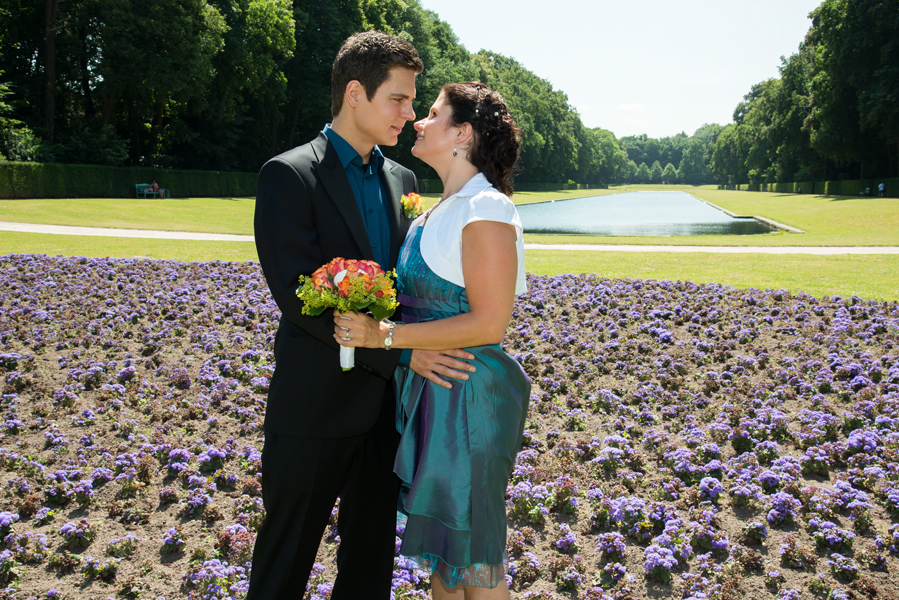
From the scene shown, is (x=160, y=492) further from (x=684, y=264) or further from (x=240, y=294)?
(x=684, y=264)

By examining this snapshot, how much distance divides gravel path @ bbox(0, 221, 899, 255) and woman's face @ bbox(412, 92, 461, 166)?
13520 millimetres

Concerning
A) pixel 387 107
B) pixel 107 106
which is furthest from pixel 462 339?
pixel 107 106

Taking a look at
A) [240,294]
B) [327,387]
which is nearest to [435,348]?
[327,387]

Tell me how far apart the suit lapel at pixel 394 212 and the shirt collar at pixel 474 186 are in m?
0.40

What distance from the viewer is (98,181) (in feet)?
108

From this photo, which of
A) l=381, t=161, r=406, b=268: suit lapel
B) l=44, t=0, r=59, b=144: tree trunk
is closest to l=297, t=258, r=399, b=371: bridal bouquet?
l=381, t=161, r=406, b=268: suit lapel

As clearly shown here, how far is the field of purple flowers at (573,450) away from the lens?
11.3ft

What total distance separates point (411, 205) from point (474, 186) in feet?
1.45

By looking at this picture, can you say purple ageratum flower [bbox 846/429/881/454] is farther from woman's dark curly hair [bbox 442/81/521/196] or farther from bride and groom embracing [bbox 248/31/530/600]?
woman's dark curly hair [bbox 442/81/521/196]

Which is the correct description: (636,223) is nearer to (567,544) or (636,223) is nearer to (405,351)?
(567,544)

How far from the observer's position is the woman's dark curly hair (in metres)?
2.57

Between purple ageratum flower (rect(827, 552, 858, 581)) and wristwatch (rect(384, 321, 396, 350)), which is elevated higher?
wristwatch (rect(384, 321, 396, 350))

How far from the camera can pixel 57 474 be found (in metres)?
4.21

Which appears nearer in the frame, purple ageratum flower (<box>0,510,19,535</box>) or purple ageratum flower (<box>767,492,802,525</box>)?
purple ageratum flower (<box>0,510,19,535</box>)
